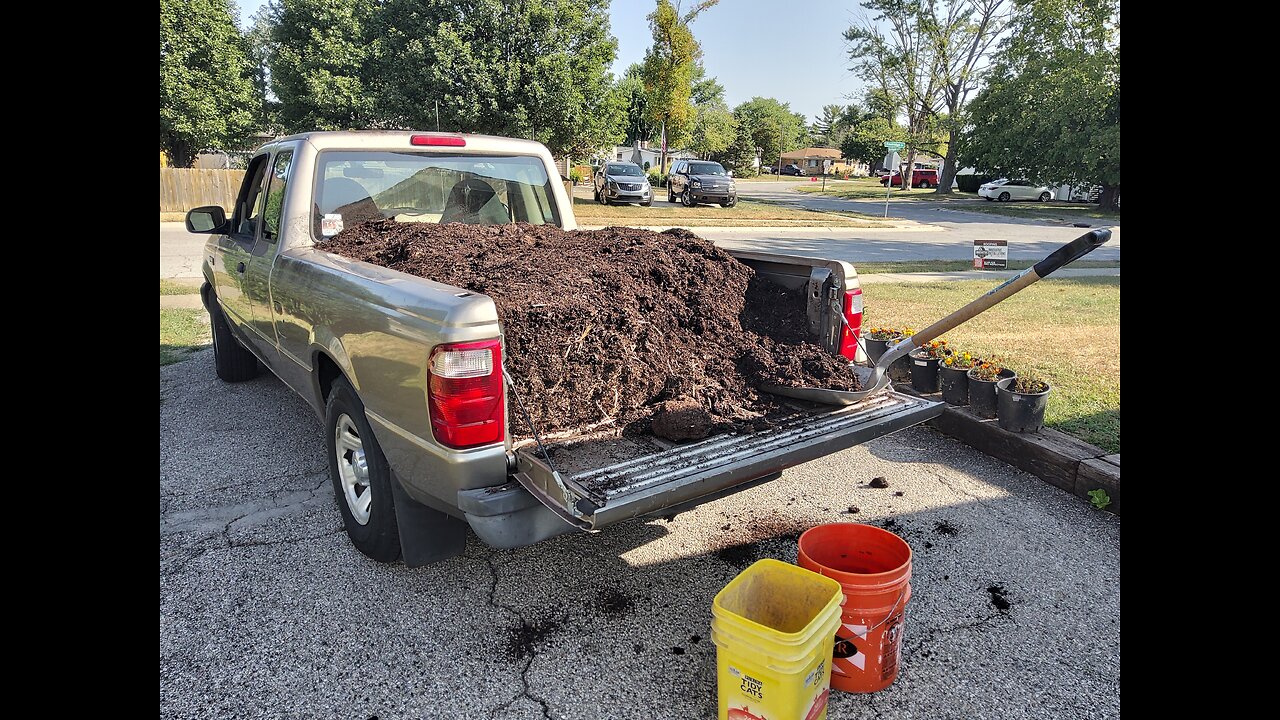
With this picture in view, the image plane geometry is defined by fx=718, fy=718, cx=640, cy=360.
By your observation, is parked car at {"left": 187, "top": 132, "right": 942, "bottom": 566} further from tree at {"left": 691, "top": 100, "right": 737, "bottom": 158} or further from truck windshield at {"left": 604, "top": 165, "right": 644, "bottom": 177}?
tree at {"left": 691, "top": 100, "right": 737, "bottom": 158}

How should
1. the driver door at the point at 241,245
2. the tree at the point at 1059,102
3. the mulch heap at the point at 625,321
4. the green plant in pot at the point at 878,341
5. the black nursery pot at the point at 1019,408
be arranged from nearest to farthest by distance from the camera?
the mulch heap at the point at 625,321, the black nursery pot at the point at 1019,408, the driver door at the point at 241,245, the green plant in pot at the point at 878,341, the tree at the point at 1059,102

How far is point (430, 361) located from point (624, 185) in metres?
26.0

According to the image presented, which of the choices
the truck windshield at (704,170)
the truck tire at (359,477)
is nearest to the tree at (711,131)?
the truck windshield at (704,170)

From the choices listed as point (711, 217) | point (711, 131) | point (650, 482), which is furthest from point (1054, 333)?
point (711, 131)

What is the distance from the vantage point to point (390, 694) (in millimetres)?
2623

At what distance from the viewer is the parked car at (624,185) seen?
90.8 ft

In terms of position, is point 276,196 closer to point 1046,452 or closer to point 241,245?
point 241,245

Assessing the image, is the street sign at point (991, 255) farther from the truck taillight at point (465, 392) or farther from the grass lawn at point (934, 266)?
the grass lawn at point (934, 266)

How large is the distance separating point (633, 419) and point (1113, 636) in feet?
7.15

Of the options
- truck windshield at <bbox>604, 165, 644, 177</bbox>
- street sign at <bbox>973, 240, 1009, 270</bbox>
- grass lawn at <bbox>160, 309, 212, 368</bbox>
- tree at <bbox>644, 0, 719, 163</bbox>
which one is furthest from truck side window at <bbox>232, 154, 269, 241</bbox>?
tree at <bbox>644, 0, 719, 163</bbox>

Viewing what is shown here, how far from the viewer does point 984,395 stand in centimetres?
488

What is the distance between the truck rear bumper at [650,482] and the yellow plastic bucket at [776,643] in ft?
1.16

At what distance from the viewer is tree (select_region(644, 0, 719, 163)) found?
3180 centimetres
